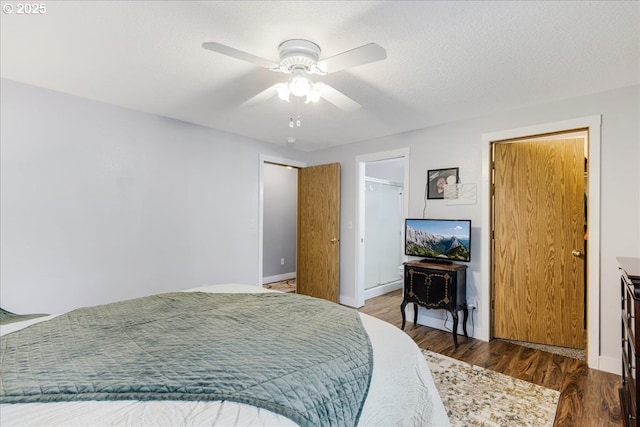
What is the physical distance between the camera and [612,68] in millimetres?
2242

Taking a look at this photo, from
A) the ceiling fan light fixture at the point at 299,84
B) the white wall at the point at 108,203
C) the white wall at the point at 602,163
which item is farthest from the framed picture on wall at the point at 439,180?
the white wall at the point at 108,203

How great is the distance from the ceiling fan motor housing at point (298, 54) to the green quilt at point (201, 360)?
5.00 ft

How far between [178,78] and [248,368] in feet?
7.55

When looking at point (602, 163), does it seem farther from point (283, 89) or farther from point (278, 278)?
point (278, 278)

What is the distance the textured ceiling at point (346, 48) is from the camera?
5.44 feet

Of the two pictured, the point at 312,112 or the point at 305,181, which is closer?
the point at 312,112

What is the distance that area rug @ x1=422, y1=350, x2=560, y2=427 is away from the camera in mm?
1924

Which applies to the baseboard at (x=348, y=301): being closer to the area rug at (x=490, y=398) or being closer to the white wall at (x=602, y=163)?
the white wall at (x=602, y=163)

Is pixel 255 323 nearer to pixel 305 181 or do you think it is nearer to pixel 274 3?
pixel 274 3

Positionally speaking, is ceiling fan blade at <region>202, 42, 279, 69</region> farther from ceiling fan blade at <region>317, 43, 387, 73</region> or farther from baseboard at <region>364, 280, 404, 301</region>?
baseboard at <region>364, 280, 404, 301</region>

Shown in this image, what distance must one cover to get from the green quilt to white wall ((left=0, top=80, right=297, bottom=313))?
5.03 ft

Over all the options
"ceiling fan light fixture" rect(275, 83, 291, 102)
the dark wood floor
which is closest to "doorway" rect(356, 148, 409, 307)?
the dark wood floor

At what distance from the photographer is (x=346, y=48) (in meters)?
1.99

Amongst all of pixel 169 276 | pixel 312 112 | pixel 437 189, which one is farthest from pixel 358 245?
pixel 169 276
